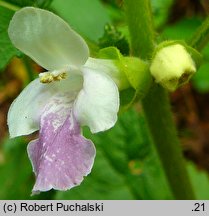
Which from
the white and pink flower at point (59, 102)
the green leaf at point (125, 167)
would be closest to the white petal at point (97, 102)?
the white and pink flower at point (59, 102)

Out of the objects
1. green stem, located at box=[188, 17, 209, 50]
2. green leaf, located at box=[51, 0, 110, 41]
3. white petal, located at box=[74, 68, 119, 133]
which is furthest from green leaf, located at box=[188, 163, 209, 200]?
white petal, located at box=[74, 68, 119, 133]

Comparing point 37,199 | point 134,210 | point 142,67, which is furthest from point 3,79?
point 142,67

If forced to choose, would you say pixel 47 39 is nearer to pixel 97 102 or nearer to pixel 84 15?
pixel 97 102

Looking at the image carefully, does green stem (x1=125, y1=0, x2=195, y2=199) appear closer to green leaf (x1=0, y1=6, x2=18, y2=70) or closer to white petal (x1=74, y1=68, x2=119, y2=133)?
white petal (x1=74, y1=68, x2=119, y2=133)

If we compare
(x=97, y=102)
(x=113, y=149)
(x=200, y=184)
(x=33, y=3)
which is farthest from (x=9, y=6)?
(x=200, y=184)

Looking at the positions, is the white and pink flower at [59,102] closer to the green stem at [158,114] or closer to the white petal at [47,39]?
the white petal at [47,39]
